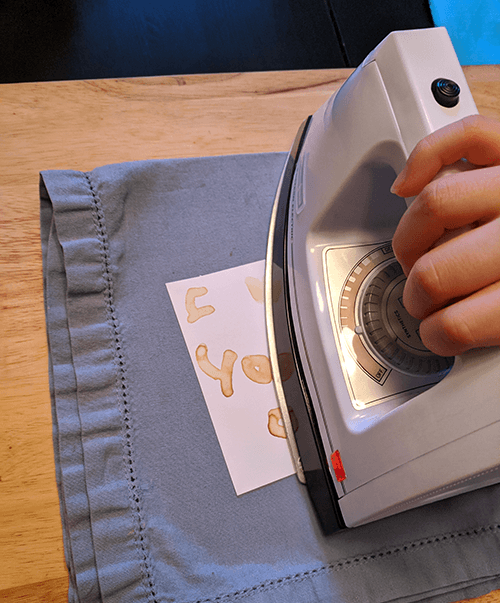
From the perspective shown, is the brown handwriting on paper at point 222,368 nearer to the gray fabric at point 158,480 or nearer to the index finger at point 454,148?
the gray fabric at point 158,480

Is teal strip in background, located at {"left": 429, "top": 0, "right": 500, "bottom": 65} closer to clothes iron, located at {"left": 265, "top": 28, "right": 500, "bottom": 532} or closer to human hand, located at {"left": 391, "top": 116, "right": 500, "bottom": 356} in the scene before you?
clothes iron, located at {"left": 265, "top": 28, "right": 500, "bottom": 532}

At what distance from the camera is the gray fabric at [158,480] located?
488mm

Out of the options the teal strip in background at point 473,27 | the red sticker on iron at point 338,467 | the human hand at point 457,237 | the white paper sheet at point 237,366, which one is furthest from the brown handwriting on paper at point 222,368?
the teal strip in background at point 473,27

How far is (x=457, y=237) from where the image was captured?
325 mm

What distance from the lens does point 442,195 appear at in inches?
12.6

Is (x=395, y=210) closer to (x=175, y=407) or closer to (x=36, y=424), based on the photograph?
(x=175, y=407)

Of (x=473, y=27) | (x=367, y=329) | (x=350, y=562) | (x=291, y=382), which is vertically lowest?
(x=350, y=562)

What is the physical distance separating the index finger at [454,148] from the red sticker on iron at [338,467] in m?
0.27

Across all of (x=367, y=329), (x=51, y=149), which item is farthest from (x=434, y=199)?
(x=51, y=149)

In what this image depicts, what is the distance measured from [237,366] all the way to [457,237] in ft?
1.06

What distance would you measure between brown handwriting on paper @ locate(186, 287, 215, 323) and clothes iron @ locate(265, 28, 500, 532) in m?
0.08

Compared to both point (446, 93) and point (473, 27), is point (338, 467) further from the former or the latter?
point (473, 27)

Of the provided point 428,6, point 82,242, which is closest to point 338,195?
point 82,242

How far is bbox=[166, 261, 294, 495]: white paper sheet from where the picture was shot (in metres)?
0.54
